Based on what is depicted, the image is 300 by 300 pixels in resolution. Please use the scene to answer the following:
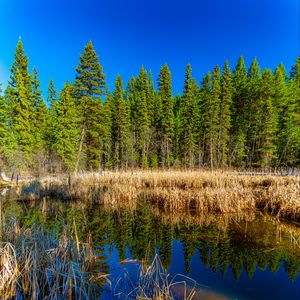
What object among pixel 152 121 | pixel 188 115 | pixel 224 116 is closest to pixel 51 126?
pixel 152 121

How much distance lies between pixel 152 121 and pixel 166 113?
394 centimetres

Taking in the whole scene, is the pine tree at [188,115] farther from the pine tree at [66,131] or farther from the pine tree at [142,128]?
the pine tree at [66,131]

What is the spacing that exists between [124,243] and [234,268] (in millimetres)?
2828

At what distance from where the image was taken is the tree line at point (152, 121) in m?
24.0

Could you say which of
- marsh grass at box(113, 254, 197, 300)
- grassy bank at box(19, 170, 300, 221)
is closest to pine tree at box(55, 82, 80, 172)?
grassy bank at box(19, 170, 300, 221)

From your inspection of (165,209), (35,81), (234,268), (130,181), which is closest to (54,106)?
(35,81)

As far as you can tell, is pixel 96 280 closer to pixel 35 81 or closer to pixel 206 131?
pixel 206 131

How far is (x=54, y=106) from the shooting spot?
111 ft

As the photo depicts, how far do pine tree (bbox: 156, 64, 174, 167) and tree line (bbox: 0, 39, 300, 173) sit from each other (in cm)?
15

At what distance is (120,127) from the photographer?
33.3 m

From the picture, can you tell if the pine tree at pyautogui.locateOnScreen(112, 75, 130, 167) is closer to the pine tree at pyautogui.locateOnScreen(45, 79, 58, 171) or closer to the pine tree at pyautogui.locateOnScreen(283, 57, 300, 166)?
the pine tree at pyautogui.locateOnScreen(45, 79, 58, 171)

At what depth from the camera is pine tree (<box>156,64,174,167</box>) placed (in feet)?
110

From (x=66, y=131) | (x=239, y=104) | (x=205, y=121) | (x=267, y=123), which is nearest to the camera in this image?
(x=66, y=131)

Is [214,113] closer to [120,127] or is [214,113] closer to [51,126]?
[120,127]
